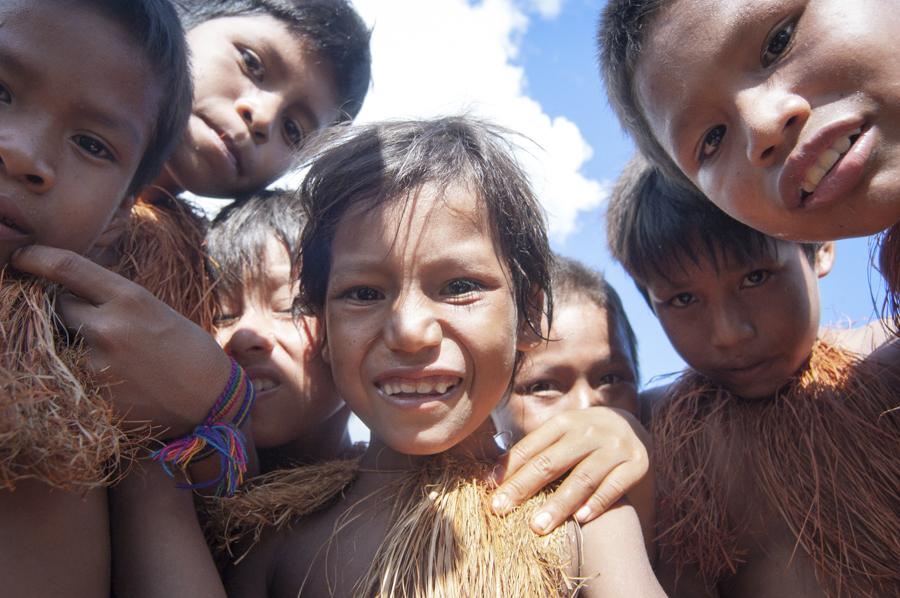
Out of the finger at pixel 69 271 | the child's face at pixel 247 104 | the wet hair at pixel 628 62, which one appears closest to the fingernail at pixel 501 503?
the finger at pixel 69 271

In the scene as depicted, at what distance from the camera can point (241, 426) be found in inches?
63.1

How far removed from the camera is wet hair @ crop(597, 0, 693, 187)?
1913 mm

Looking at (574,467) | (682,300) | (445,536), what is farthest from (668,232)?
(445,536)

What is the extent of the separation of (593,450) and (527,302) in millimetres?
453

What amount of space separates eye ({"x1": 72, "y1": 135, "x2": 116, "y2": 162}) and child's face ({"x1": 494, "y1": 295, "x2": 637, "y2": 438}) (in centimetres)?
143

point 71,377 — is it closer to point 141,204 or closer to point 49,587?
point 49,587

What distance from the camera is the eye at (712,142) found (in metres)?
1.79

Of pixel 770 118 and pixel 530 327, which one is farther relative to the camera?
pixel 530 327

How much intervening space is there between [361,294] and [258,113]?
108 centimetres

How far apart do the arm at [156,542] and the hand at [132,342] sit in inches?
7.5

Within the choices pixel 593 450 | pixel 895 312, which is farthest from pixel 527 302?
pixel 895 312

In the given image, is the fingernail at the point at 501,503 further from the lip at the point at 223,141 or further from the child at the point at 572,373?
the lip at the point at 223,141

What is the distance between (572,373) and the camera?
2471mm

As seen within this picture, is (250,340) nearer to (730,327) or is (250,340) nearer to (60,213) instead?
(60,213)
